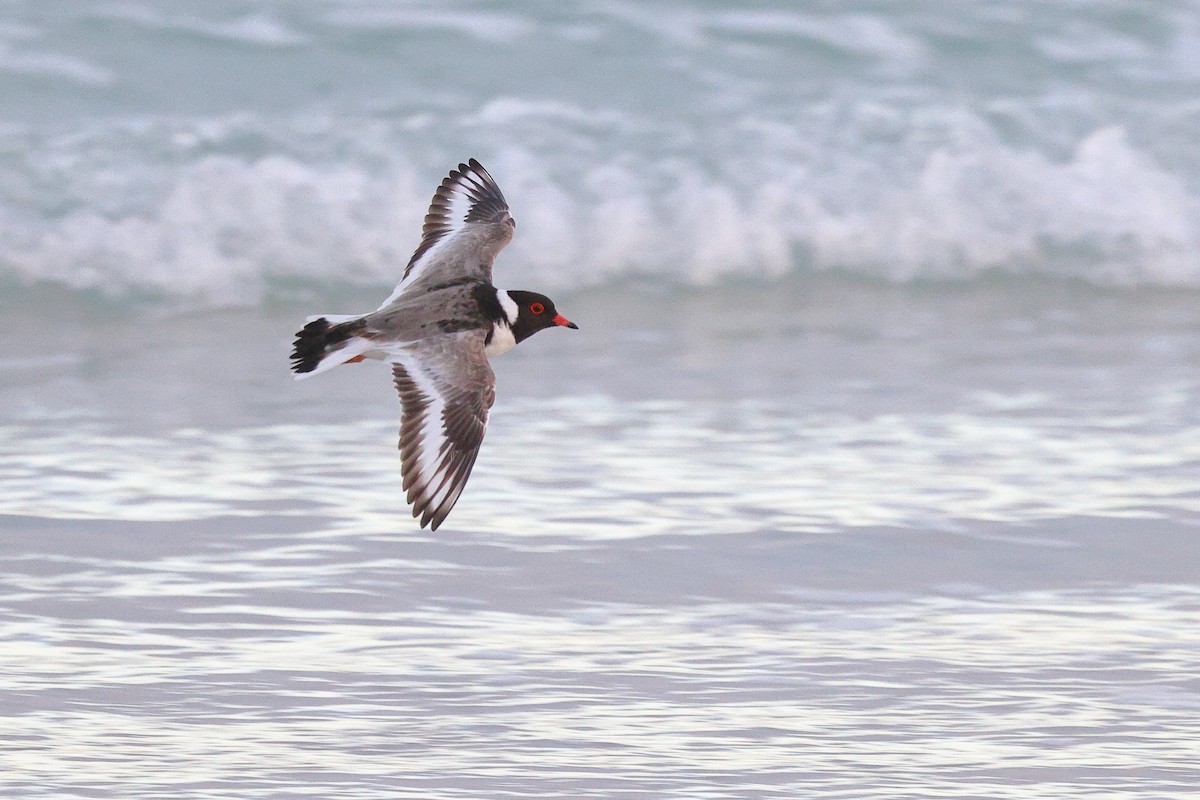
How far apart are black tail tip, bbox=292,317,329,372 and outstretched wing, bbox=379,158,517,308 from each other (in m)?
0.52

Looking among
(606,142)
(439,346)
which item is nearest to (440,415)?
(439,346)

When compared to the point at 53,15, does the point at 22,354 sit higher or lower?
lower

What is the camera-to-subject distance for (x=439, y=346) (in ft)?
20.4

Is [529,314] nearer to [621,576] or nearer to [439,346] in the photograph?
[439,346]

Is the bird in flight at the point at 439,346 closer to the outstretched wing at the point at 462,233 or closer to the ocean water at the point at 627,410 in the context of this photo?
the outstretched wing at the point at 462,233

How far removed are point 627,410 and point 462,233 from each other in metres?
1.03

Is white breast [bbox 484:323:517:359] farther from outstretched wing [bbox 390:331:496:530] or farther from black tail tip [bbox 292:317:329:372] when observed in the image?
black tail tip [bbox 292:317:329:372]

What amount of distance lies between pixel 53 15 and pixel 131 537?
22.2ft

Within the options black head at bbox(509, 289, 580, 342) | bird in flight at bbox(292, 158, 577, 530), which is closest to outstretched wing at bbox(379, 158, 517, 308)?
bird in flight at bbox(292, 158, 577, 530)

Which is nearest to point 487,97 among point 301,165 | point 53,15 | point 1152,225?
point 301,165

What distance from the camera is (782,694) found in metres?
5.16

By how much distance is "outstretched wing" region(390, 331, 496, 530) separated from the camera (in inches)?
227

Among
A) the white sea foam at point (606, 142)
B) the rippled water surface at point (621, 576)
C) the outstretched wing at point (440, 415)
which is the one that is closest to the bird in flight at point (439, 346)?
the outstretched wing at point (440, 415)

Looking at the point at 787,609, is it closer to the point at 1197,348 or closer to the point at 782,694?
the point at 782,694
